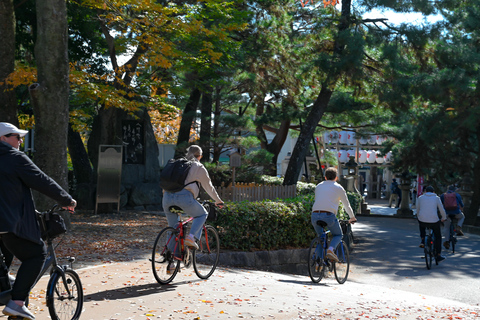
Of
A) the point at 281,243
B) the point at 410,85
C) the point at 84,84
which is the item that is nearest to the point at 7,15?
the point at 84,84

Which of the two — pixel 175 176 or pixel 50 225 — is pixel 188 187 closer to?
pixel 175 176

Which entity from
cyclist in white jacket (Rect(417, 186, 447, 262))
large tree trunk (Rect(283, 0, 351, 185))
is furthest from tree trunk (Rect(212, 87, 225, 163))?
cyclist in white jacket (Rect(417, 186, 447, 262))

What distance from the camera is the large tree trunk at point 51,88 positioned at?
34.5ft

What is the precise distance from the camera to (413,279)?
10.7 m

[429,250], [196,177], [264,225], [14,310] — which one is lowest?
[429,250]

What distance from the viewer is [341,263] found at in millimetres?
9047

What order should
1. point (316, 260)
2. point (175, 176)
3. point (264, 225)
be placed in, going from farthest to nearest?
point (264, 225) → point (316, 260) → point (175, 176)

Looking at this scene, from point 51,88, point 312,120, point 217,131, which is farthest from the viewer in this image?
point 217,131

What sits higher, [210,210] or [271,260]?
[210,210]

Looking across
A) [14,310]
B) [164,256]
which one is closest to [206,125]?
[164,256]

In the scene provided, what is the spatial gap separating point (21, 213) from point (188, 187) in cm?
283

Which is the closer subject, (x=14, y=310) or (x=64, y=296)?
(x=14, y=310)

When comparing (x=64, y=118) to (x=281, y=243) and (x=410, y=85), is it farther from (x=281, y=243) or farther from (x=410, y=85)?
(x=410, y=85)

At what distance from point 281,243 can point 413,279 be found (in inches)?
101
